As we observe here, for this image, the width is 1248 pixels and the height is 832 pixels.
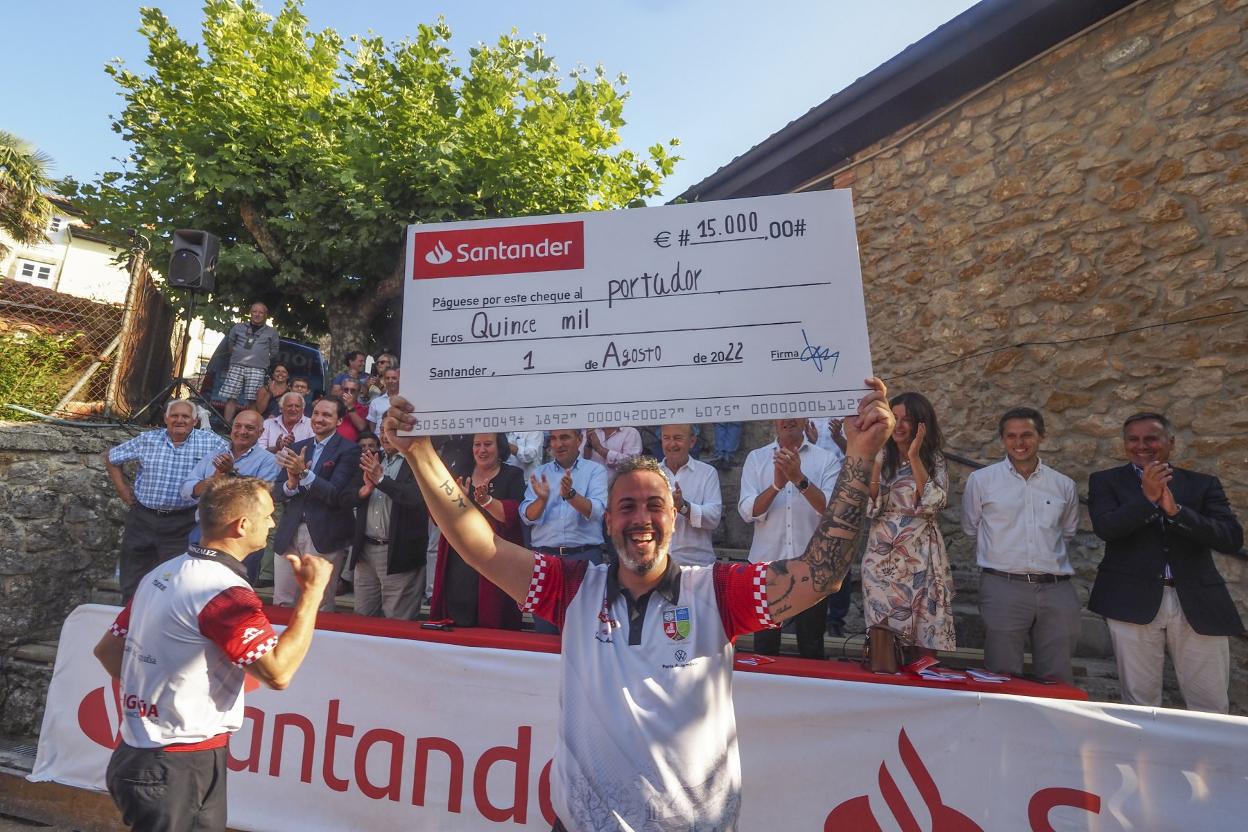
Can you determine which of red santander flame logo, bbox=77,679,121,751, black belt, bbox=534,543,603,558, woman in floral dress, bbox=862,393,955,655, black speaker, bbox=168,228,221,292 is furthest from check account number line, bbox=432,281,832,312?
black speaker, bbox=168,228,221,292

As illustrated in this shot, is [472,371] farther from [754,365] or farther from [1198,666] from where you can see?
[1198,666]

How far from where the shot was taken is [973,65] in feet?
22.1

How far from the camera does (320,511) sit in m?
5.51

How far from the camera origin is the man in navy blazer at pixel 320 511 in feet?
17.9

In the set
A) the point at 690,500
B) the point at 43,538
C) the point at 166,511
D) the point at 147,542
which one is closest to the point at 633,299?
the point at 690,500

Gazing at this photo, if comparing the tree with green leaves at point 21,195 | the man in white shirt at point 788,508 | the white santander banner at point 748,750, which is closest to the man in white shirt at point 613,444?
the man in white shirt at point 788,508

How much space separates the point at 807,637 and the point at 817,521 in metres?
0.73

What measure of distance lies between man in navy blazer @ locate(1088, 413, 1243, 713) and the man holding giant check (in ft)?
8.03

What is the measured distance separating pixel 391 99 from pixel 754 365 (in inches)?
386

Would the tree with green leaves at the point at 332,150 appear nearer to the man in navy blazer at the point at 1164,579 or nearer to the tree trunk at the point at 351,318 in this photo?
the tree trunk at the point at 351,318

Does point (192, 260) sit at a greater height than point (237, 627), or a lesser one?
greater

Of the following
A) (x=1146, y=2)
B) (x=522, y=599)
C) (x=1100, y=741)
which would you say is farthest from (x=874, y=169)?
(x=522, y=599)

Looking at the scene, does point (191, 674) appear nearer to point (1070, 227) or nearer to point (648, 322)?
point (648, 322)

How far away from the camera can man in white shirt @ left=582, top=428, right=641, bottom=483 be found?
638 centimetres
